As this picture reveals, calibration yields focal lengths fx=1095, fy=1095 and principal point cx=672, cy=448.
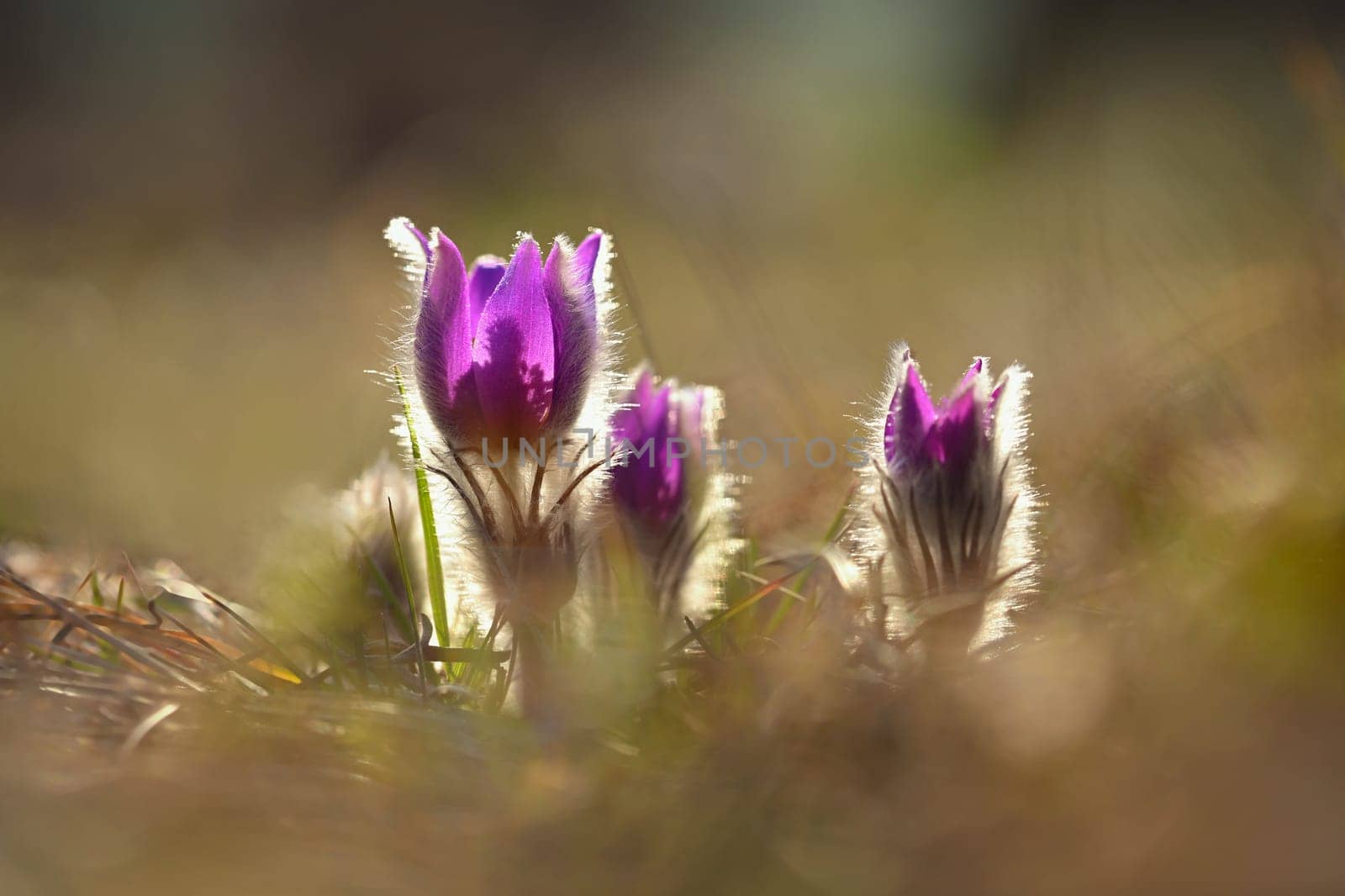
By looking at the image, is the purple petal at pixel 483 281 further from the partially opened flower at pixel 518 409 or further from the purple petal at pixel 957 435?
the purple petal at pixel 957 435

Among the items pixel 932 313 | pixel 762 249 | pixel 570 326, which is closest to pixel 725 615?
pixel 570 326

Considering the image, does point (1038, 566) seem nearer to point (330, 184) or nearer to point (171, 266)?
point (171, 266)

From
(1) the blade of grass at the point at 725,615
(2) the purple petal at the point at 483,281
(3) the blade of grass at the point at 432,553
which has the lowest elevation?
(1) the blade of grass at the point at 725,615

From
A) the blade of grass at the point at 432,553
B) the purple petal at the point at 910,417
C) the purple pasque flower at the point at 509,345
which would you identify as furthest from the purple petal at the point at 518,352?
the purple petal at the point at 910,417

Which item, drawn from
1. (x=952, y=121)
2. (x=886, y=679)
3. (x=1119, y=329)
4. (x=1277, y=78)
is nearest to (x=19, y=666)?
(x=886, y=679)

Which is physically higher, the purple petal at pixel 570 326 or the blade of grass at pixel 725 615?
the purple petal at pixel 570 326

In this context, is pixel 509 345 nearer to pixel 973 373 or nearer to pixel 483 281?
pixel 483 281
